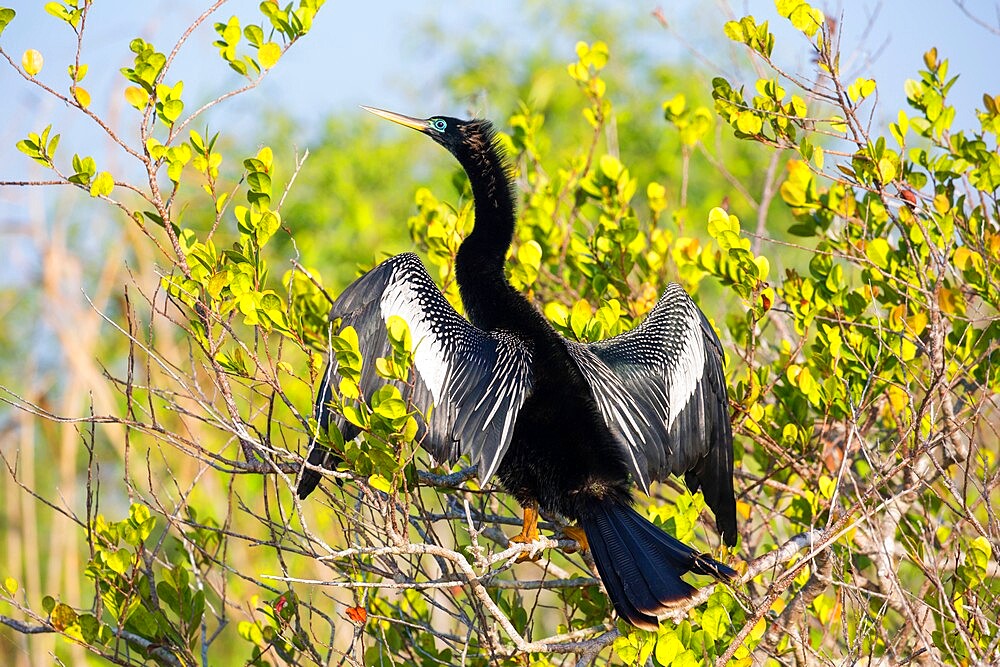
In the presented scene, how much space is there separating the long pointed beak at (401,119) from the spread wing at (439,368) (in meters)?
0.73

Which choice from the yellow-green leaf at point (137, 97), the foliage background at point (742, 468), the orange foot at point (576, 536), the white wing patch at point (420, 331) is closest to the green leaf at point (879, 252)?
the foliage background at point (742, 468)

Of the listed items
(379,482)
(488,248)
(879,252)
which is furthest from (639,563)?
(488,248)

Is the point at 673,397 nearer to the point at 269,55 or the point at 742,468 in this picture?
the point at 742,468

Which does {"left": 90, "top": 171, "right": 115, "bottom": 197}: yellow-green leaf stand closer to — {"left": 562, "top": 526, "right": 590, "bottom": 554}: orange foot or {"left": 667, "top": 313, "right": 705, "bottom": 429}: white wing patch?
{"left": 562, "top": 526, "right": 590, "bottom": 554}: orange foot

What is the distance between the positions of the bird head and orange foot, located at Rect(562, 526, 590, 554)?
1360mm

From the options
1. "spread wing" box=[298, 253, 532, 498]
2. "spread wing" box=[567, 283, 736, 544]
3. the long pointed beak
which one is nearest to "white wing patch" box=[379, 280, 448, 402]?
"spread wing" box=[298, 253, 532, 498]

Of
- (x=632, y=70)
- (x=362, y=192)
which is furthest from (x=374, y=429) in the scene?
(x=632, y=70)

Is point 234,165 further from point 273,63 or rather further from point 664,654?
point 664,654

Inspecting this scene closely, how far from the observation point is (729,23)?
8.09ft

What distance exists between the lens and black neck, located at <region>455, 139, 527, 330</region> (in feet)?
9.52

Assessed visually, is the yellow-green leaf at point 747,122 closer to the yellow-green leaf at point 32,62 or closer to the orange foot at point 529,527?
the orange foot at point 529,527

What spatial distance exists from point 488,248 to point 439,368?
659 millimetres

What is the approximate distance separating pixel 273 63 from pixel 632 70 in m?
7.01

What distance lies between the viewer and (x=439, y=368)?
2520mm
